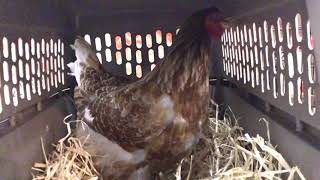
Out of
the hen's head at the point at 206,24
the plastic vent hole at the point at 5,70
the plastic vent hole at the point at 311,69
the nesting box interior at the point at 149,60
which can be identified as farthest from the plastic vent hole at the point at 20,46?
the plastic vent hole at the point at 311,69

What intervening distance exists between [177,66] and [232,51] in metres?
0.44

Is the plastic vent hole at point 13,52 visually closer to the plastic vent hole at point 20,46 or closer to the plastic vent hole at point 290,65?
the plastic vent hole at point 20,46

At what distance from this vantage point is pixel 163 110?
1165 mm

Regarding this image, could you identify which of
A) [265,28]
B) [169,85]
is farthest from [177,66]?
[265,28]

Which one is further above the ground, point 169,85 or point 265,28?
point 265,28

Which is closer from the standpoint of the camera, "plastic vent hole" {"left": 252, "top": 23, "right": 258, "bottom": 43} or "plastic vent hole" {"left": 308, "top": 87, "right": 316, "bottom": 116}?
"plastic vent hole" {"left": 308, "top": 87, "right": 316, "bottom": 116}

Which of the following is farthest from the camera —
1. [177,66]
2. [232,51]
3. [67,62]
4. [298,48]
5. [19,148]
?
[67,62]

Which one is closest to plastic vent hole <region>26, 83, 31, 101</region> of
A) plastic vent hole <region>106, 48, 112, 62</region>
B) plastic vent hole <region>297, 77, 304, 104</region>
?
plastic vent hole <region>106, 48, 112, 62</region>

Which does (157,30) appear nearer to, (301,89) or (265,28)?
(265,28)

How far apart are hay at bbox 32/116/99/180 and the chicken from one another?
0.21 ft

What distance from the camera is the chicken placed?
3.84 ft

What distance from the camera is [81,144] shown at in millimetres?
1409

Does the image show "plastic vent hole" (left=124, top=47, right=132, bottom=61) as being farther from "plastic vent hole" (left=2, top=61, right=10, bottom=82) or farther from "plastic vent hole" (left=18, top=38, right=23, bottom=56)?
"plastic vent hole" (left=2, top=61, right=10, bottom=82)

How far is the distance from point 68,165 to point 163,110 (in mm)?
320
